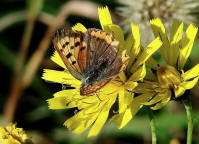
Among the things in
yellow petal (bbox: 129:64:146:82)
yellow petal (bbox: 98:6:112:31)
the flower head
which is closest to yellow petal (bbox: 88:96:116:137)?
yellow petal (bbox: 129:64:146:82)

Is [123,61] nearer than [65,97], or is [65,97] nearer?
[123,61]

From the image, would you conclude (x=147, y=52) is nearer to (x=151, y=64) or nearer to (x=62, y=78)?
(x=151, y=64)

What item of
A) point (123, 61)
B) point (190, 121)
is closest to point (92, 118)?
point (123, 61)

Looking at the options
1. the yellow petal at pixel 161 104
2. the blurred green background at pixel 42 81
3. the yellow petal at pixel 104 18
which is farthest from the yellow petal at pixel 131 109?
the blurred green background at pixel 42 81

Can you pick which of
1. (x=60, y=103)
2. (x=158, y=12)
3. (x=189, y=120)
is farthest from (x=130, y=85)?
(x=158, y=12)

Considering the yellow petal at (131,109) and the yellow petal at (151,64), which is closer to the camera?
the yellow petal at (131,109)

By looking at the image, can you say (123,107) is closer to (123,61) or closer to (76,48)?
(123,61)

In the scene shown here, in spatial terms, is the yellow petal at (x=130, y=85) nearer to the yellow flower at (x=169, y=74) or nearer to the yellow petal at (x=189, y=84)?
the yellow flower at (x=169, y=74)

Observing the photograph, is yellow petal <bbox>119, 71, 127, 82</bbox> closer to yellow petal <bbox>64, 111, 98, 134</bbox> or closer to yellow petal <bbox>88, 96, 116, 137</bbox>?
yellow petal <bbox>88, 96, 116, 137</bbox>
